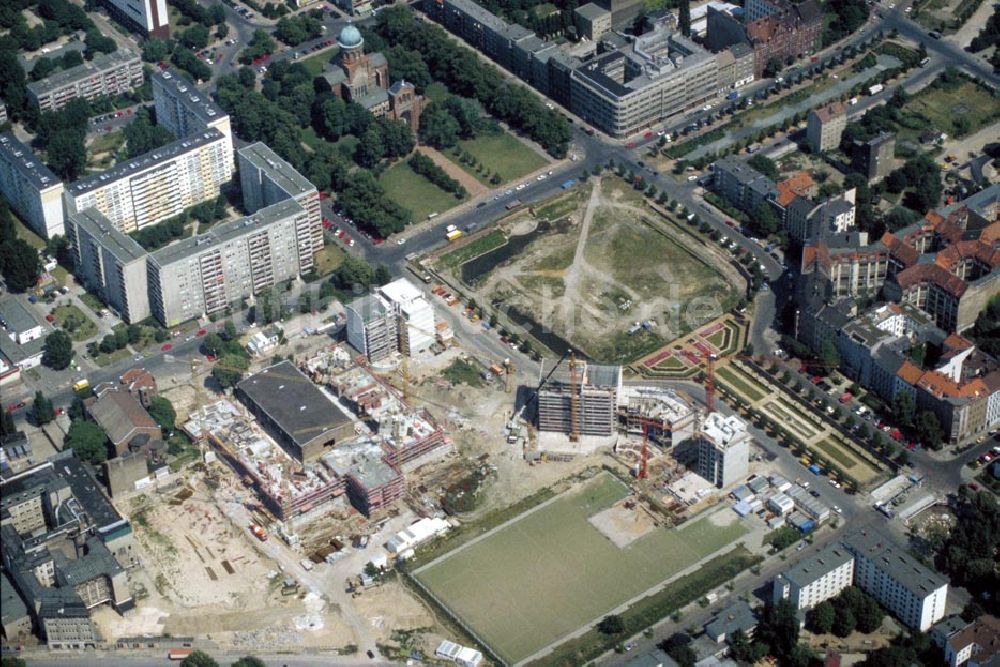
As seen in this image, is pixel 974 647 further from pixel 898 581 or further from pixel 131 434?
pixel 131 434

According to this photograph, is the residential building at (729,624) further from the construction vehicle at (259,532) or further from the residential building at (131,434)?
the residential building at (131,434)

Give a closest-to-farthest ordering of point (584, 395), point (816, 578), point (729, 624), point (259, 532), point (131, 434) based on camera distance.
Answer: point (729, 624) < point (816, 578) < point (259, 532) < point (584, 395) < point (131, 434)

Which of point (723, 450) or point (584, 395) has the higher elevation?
point (723, 450)

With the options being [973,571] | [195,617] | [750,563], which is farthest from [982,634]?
[195,617]

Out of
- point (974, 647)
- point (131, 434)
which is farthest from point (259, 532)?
point (974, 647)

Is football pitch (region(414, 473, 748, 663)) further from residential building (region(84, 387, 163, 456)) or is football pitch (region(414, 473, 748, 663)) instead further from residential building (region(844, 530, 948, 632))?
residential building (region(84, 387, 163, 456))

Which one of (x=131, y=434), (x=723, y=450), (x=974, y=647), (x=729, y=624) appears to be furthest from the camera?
(x=131, y=434)

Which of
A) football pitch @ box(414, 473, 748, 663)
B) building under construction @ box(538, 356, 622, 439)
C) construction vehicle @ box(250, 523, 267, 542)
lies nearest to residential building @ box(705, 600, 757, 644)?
football pitch @ box(414, 473, 748, 663)
